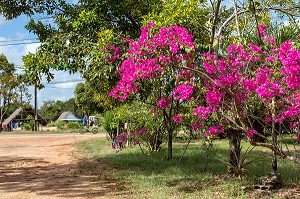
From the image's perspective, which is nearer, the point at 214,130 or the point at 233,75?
the point at 233,75

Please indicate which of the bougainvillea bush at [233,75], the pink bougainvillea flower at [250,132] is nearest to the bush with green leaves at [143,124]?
the bougainvillea bush at [233,75]

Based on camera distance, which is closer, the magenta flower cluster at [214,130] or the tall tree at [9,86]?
the magenta flower cluster at [214,130]

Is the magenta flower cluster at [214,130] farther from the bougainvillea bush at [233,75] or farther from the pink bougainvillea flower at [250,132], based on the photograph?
the pink bougainvillea flower at [250,132]

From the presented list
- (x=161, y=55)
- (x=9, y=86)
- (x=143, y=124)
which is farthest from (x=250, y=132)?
(x=9, y=86)

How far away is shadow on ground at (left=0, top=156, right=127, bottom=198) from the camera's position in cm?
773

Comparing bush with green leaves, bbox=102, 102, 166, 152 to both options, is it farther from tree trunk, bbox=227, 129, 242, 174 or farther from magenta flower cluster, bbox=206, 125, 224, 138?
magenta flower cluster, bbox=206, 125, 224, 138

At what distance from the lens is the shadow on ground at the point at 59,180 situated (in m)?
7.73

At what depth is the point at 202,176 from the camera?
8.78 metres

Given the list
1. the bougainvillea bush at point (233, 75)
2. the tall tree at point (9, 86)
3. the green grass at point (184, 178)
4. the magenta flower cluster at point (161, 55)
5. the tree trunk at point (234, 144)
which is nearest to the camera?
the bougainvillea bush at point (233, 75)

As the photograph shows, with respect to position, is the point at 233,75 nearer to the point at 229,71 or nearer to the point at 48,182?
the point at 229,71

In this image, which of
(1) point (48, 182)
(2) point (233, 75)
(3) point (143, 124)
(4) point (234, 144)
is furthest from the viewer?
(3) point (143, 124)

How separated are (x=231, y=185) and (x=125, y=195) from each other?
2.18 meters

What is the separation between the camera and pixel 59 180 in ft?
30.3

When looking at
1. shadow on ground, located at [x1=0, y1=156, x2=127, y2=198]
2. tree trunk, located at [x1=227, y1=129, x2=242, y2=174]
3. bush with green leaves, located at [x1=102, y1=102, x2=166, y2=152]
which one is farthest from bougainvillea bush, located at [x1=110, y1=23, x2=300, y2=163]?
A: bush with green leaves, located at [x1=102, y1=102, x2=166, y2=152]
